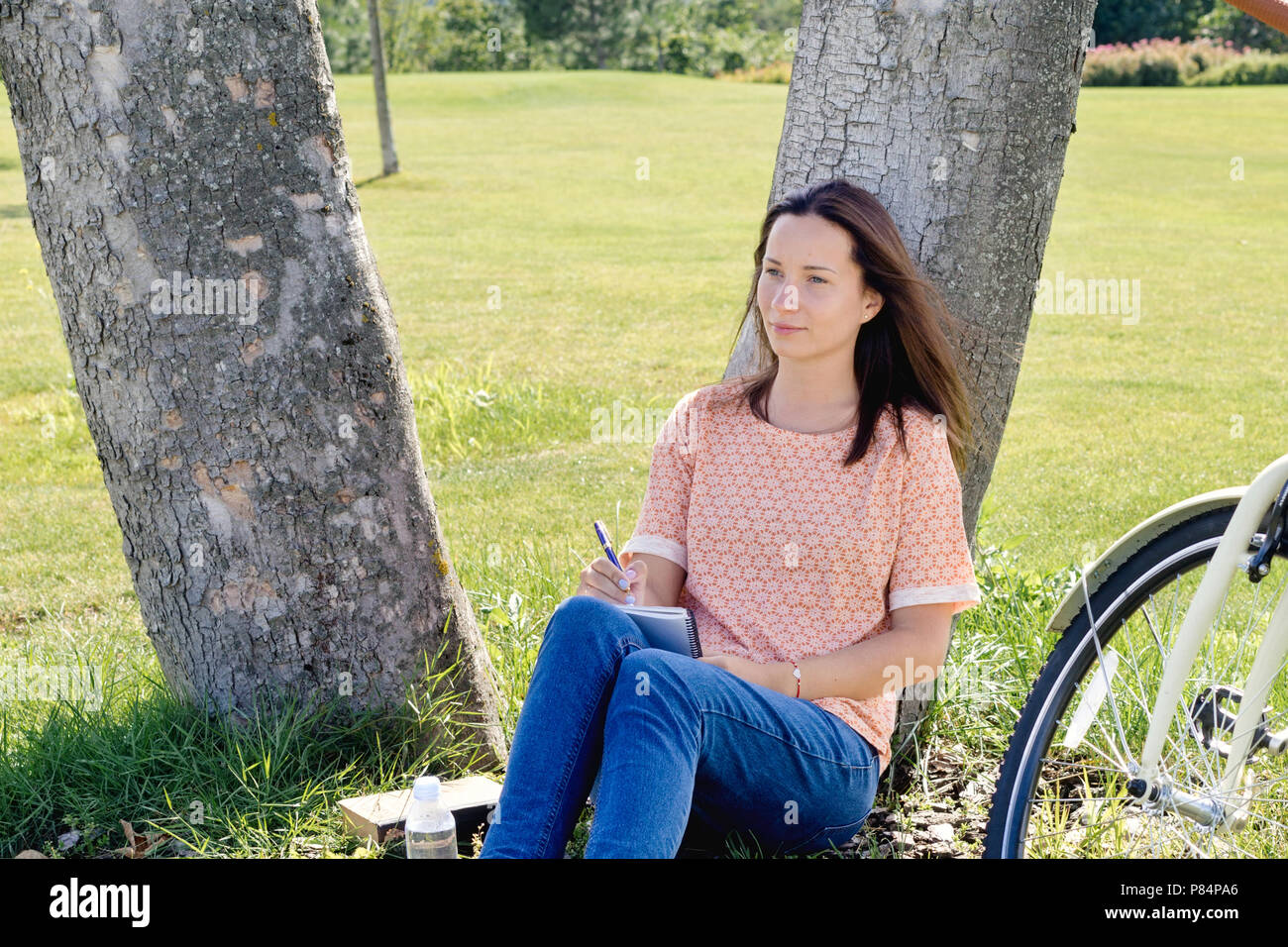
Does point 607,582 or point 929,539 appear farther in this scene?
point 607,582

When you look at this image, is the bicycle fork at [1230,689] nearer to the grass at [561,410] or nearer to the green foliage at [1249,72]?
the grass at [561,410]

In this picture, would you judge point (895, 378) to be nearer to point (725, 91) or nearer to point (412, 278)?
point (412, 278)

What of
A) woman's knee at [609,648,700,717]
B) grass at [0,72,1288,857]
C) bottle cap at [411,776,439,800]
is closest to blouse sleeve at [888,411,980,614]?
woman's knee at [609,648,700,717]

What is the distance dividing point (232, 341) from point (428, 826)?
40.8 inches

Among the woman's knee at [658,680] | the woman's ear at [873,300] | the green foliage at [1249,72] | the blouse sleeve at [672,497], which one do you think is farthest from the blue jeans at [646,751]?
the green foliage at [1249,72]

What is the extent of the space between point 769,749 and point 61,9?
1932 mm

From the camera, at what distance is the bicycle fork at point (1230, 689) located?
199cm

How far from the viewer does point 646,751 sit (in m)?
2.18

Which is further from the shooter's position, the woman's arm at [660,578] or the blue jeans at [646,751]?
the woman's arm at [660,578]

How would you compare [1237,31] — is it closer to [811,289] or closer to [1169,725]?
[811,289]
